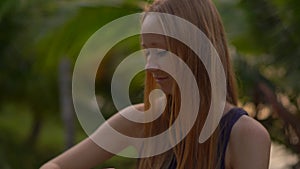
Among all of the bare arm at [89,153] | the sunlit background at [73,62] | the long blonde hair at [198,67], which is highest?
the long blonde hair at [198,67]

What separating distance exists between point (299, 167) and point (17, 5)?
2.03 meters

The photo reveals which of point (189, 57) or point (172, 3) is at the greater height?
point (172, 3)

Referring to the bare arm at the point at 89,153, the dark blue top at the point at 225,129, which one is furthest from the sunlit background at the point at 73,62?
the dark blue top at the point at 225,129

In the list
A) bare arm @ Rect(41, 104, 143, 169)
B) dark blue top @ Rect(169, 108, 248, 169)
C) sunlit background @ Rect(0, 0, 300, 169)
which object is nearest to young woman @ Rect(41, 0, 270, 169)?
dark blue top @ Rect(169, 108, 248, 169)

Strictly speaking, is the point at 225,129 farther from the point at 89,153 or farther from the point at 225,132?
the point at 89,153

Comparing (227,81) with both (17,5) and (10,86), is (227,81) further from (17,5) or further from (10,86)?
(10,86)

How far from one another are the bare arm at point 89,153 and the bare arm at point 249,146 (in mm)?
349

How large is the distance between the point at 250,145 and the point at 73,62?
371 centimetres

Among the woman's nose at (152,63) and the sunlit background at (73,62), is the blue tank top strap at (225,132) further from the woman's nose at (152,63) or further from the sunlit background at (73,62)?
the sunlit background at (73,62)

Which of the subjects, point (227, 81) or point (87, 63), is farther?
point (87, 63)

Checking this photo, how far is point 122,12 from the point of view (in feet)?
15.3

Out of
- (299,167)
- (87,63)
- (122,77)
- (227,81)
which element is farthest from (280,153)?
(227,81)

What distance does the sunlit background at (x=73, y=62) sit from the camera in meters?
4.05

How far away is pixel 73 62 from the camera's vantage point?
5543mm
